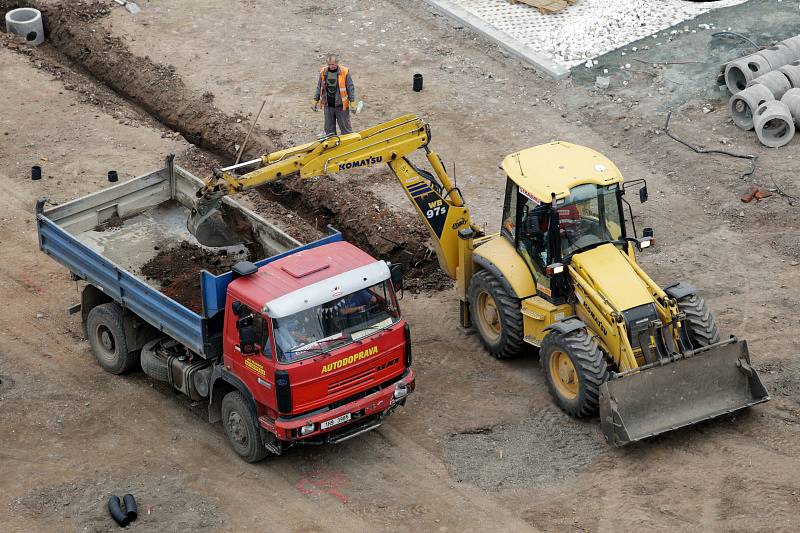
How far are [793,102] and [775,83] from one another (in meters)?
0.63

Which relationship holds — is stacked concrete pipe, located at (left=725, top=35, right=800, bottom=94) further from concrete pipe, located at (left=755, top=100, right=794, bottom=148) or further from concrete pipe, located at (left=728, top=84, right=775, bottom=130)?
concrete pipe, located at (left=755, top=100, right=794, bottom=148)

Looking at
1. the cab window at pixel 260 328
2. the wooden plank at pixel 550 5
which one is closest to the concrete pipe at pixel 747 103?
the wooden plank at pixel 550 5

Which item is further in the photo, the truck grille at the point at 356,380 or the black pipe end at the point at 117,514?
the truck grille at the point at 356,380

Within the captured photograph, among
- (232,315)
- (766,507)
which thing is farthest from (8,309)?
(766,507)

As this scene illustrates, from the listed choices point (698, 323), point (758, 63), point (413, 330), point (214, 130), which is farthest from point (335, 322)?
point (758, 63)

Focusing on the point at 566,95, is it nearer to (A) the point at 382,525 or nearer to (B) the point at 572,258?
(B) the point at 572,258

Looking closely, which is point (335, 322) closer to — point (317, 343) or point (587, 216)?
point (317, 343)

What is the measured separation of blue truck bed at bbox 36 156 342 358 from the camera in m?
14.6

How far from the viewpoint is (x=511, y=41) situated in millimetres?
24578

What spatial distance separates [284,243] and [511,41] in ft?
33.5

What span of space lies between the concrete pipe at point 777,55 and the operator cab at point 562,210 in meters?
8.11

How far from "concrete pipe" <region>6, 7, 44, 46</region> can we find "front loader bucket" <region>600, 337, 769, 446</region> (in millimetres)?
16706

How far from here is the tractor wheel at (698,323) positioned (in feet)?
49.0

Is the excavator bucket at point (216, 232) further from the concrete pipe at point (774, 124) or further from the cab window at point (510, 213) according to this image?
the concrete pipe at point (774, 124)
